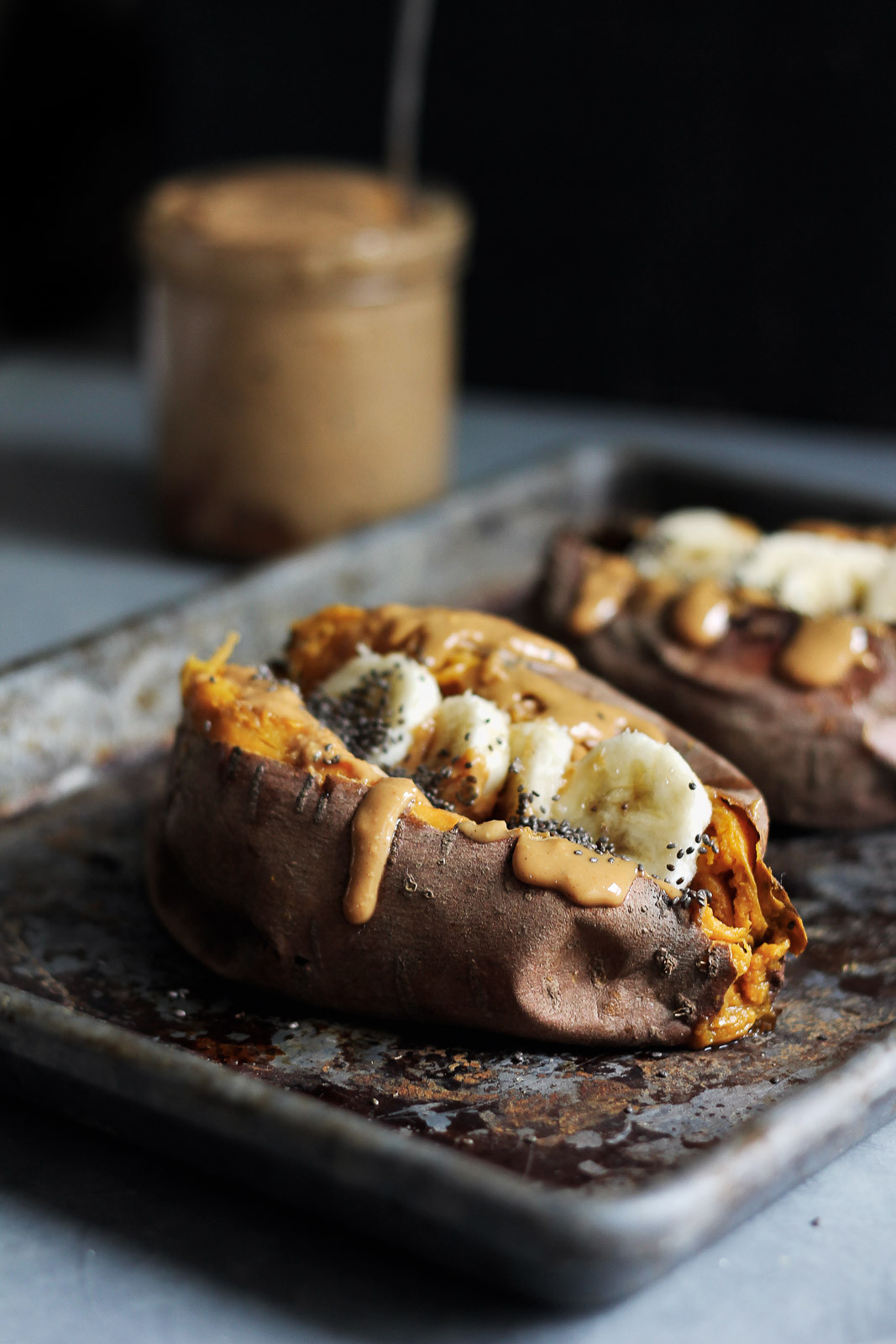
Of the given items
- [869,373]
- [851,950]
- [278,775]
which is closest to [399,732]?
[278,775]

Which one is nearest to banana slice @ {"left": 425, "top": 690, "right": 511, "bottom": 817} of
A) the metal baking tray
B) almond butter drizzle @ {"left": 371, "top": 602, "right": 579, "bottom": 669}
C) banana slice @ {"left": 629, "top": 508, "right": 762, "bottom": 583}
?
almond butter drizzle @ {"left": 371, "top": 602, "right": 579, "bottom": 669}

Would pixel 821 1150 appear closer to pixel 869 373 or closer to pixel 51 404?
pixel 869 373

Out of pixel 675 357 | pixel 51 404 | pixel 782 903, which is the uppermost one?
pixel 782 903

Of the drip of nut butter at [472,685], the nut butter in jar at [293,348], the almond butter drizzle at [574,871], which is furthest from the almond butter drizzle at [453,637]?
the nut butter in jar at [293,348]

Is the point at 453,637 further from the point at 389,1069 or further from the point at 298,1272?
the point at 298,1272

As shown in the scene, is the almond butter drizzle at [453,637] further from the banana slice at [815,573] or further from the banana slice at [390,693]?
the banana slice at [815,573]
